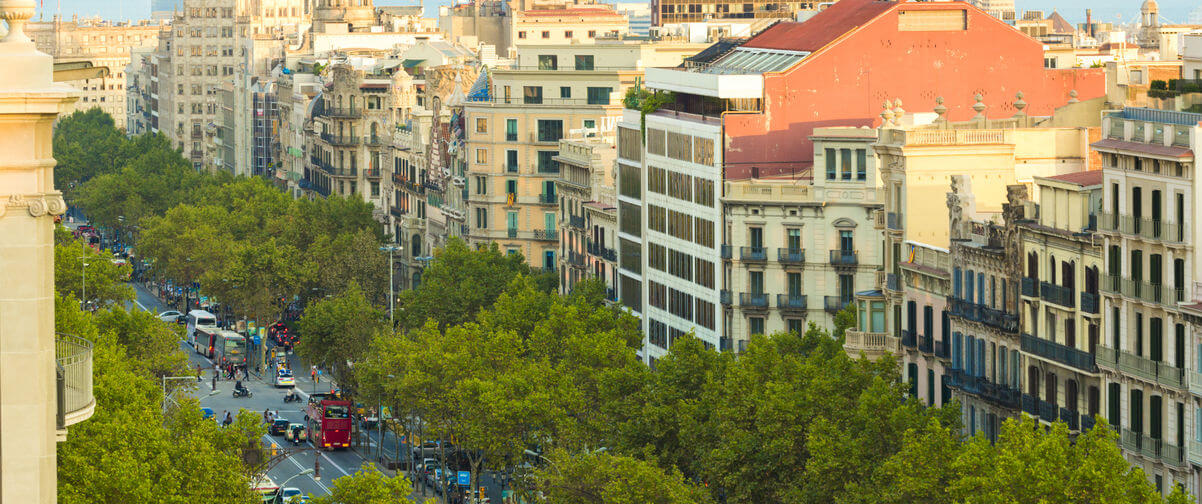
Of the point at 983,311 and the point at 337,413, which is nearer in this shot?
the point at 983,311

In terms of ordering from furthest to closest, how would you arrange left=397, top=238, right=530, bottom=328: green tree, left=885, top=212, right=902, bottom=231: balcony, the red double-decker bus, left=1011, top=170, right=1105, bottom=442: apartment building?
left=397, top=238, right=530, bottom=328: green tree
the red double-decker bus
left=885, top=212, right=902, bottom=231: balcony
left=1011, top=170, right=1105, bottom=442: apartment building

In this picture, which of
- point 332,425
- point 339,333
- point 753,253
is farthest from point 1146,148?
point 339,333

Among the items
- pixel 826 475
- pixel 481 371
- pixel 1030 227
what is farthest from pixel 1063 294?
pixel 481 371

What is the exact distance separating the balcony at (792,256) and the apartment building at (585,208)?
27.4 m

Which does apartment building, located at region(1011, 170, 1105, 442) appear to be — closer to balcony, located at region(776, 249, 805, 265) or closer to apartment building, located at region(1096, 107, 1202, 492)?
apartment building, located at region(1096, 107, 1202, 492)

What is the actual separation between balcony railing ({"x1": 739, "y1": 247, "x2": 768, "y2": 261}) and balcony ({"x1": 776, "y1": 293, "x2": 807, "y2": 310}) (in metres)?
2.17

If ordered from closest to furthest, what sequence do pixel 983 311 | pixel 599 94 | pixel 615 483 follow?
pixel 983 311 < pixel 615 483 < pixel 599 94

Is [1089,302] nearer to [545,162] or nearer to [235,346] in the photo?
[545,162]

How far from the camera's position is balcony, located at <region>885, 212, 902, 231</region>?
341 feet

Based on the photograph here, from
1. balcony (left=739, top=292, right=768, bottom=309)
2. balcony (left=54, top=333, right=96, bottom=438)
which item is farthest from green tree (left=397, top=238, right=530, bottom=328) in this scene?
balcony (left=54, top=333, right=96, bottom=438)

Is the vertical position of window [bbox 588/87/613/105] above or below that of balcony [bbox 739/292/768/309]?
above

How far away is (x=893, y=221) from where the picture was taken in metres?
104

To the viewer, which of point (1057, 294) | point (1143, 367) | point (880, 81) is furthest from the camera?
point (880, 81)

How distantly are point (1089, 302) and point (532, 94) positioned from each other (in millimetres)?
93465
